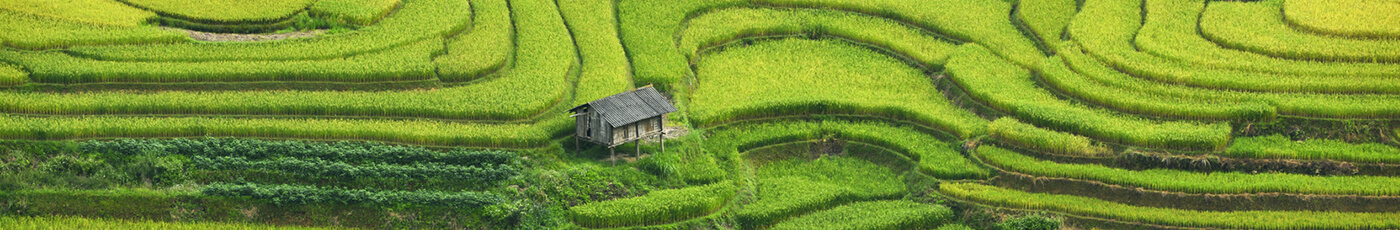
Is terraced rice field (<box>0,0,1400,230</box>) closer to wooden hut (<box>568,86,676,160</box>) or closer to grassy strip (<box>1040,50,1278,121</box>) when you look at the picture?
grassy strip (<box>1040,50,1278,121</box>)

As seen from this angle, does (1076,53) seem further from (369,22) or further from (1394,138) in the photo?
(369,22)

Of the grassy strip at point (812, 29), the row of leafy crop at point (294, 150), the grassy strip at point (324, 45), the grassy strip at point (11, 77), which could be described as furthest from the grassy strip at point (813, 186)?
the grassy strip at point (11, 77)

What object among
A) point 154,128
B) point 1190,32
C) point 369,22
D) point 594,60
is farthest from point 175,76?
point 1190,32

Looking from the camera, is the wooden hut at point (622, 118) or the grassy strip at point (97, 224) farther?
the wooden hut at point (622, 118)

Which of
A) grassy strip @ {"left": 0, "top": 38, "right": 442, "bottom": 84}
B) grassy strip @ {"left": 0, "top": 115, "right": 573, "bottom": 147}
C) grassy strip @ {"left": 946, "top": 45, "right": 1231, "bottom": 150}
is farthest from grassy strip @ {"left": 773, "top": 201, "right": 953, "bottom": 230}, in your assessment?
grassy strip @ {"left": 0, "top": 38, "right": 442, "bottom": 84}

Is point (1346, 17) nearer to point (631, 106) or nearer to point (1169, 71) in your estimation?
point (1169, 71)

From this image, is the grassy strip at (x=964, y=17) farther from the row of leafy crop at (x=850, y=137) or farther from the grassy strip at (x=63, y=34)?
the grassy strip at (x=63, y=34)
